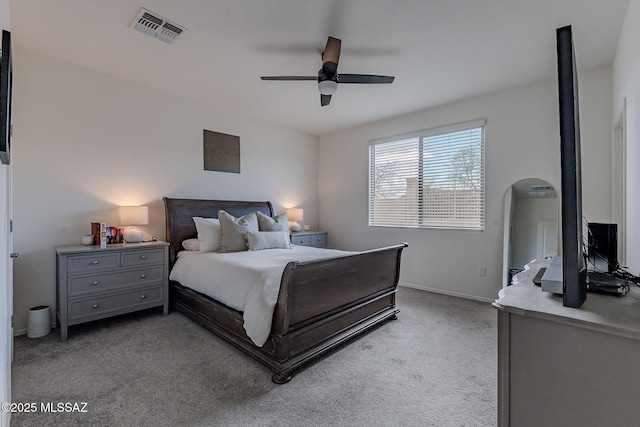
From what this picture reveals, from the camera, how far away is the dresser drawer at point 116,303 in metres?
2.70

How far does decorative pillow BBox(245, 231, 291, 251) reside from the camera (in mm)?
3514

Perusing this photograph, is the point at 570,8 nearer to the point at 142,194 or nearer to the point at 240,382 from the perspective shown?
the point at 240,382

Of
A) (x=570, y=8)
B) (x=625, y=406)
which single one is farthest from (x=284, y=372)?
(x=570, y=8)

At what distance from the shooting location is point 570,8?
2.15m

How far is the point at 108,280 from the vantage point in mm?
2863

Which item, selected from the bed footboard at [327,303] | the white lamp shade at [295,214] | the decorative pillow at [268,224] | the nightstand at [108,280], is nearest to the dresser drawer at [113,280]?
the nightstand at [108,280]

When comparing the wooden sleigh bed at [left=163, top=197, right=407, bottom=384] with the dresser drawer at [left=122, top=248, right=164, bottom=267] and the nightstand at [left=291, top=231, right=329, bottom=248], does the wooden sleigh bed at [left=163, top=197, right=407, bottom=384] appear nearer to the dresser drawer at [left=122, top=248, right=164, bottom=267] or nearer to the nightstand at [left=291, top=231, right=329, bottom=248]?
the dresser drawer at [left=122, top=248, right=164, bottom=267]

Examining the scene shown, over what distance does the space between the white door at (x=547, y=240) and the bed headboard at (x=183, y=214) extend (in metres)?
3.95

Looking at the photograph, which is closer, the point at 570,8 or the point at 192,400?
the point at 192,400

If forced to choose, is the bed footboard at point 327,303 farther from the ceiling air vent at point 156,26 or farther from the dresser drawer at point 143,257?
the ceiling air vent at point 156,26

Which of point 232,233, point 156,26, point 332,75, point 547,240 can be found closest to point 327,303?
point 232,233

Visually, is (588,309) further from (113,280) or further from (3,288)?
(113,280)

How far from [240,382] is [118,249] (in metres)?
1.88

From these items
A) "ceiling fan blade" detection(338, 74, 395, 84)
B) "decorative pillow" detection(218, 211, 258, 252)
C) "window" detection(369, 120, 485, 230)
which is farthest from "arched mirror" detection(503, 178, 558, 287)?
"decorative pillow" detection(218, 211, 258, 252)
